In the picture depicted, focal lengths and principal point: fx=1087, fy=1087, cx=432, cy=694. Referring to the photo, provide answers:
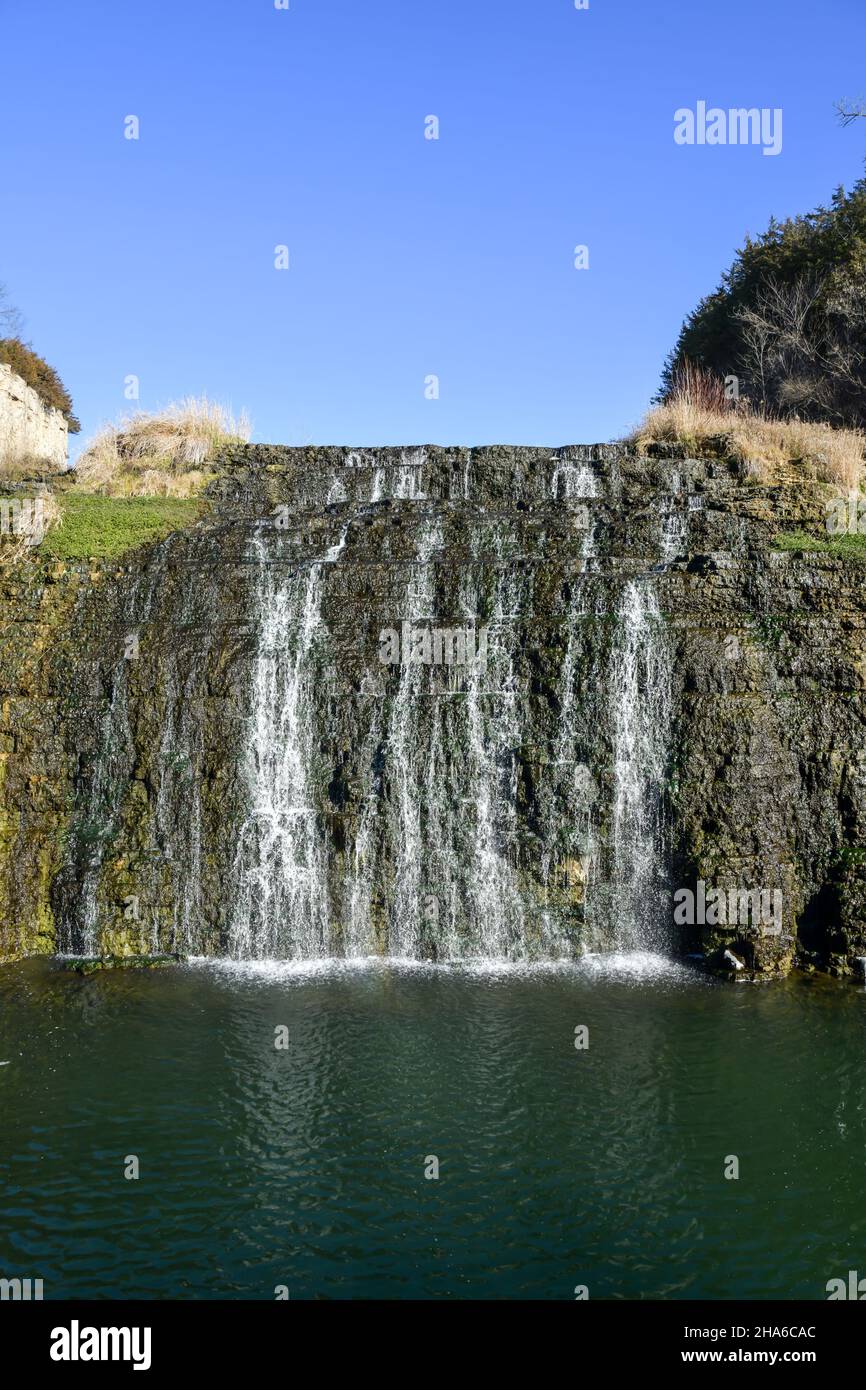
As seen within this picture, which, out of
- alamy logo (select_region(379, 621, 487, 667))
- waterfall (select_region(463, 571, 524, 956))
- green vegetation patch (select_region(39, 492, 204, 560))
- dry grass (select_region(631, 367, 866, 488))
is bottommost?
waterfall (select_region(463, 571, 524, 956))

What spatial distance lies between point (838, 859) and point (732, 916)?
193cm

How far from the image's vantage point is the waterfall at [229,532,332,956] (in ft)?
55.8

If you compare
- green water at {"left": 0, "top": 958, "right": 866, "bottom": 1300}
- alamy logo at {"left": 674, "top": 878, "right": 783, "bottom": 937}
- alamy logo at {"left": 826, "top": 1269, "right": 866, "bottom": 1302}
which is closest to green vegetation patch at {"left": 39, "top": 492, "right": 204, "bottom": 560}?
green water at {"left": 0, "top": 958, "right": 866, "bottom": 1300}

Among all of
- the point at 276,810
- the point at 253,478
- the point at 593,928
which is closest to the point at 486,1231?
the point at 593,928

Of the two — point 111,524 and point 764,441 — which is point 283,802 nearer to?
point 111,524

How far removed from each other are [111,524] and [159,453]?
4.36 m

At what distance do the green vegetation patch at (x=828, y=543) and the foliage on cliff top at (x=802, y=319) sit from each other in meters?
10.7

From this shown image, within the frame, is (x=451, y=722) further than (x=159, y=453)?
No

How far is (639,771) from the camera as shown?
17.4 m

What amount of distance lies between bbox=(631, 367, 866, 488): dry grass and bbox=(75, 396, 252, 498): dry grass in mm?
10041

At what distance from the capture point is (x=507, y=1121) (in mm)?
11266

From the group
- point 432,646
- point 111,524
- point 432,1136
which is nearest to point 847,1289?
point 432,1136
